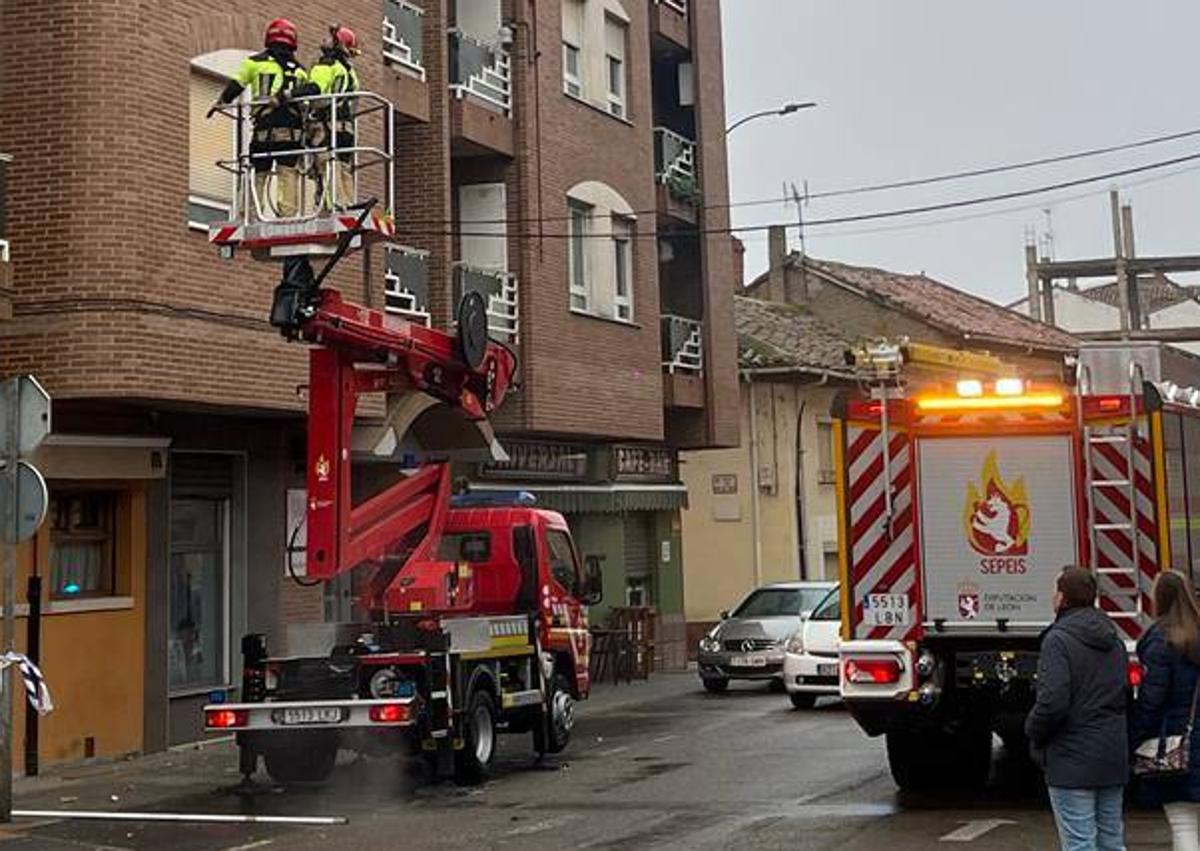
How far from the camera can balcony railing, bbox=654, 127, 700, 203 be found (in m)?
26.4

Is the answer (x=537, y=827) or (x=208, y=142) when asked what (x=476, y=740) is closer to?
(x=537, y=827)

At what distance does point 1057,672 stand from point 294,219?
21.7ft

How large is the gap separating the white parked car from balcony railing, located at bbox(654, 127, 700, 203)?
9100 millimetres

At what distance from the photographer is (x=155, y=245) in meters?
14.3

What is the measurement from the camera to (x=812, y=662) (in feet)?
64.1

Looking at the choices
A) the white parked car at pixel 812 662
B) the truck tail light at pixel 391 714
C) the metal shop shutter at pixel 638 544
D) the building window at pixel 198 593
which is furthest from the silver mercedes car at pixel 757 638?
the truck tail light at pixel 391 714

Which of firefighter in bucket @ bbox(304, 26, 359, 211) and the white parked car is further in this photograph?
the white parked car

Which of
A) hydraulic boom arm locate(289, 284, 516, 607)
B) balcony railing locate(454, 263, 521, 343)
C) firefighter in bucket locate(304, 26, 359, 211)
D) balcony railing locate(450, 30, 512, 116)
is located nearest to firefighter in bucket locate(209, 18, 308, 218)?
firefighter in bucket locate(304, 26, 359, 211)

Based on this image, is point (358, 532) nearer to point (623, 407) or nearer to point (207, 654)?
point (207, 654)

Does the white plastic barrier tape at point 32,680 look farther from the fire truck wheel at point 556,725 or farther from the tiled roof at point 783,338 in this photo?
the tiled roof at point 783,338

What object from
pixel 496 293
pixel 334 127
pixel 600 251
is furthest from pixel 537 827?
pixel 600 251

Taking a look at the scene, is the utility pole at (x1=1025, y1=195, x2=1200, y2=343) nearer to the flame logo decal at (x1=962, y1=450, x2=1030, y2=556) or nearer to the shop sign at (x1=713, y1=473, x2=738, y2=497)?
the shop sign at (x1=713, y1=473, x2=738, y2=497)

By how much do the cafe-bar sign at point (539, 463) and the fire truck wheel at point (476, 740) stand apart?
7750 millimetres

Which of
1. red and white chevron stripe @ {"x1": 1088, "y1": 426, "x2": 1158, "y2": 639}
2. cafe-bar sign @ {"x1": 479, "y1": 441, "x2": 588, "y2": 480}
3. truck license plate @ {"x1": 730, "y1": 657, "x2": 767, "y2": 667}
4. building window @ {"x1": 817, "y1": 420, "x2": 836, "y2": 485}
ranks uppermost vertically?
building window @ {"x1": 817, "y1": 420, "x2": 836, "y2": 485}
